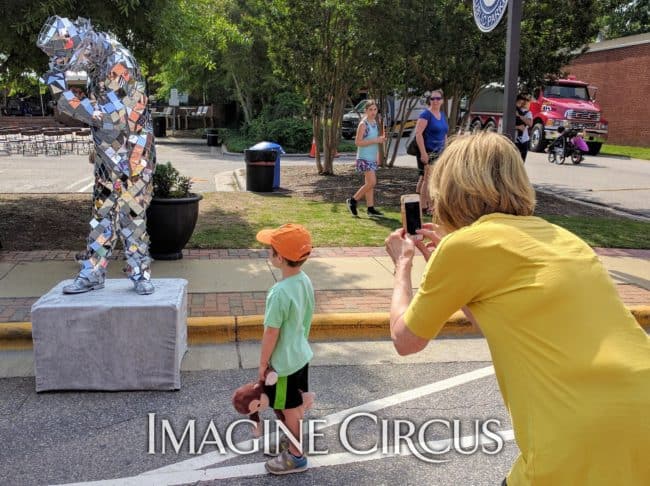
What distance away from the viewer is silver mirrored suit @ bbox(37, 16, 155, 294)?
4.39 meters

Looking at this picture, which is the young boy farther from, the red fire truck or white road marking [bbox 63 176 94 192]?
the red fire truck

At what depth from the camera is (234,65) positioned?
26906 millimetres

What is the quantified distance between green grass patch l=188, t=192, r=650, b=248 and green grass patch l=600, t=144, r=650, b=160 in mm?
14223

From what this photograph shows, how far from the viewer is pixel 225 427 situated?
3.87m

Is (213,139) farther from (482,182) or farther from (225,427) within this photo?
(482,182)

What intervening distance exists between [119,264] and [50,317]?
2927mm

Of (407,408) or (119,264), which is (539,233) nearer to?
(407,408)

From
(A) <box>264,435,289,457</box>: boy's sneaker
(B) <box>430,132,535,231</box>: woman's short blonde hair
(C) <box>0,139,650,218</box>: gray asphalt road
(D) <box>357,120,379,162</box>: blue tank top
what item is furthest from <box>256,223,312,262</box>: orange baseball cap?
(C) <box>0,139,650,218</box>: gray asphalt road

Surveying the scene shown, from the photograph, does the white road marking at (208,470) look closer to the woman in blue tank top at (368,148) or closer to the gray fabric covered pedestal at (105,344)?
the gray fabric covered pedestal at (105,344)

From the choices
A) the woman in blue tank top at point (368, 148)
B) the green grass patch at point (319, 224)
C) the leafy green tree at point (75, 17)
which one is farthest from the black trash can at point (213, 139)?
the woman in blue tank top at point (368, 148)

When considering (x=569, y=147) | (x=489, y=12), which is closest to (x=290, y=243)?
(x=489, y=12)

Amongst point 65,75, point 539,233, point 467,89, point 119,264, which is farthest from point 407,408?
point 467,89

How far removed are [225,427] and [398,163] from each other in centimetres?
1612

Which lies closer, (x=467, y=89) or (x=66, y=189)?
(x=467, y=89)
